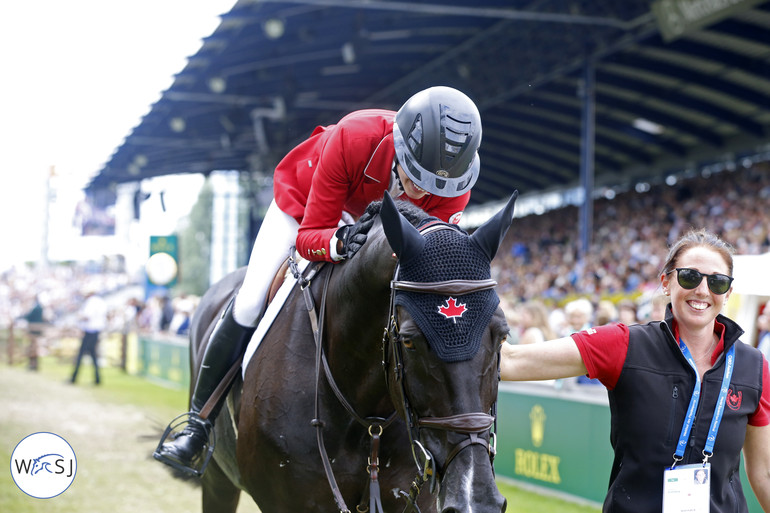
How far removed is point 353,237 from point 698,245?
4.15 ft

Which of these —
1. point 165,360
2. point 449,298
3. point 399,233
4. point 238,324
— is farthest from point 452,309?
point 165,360

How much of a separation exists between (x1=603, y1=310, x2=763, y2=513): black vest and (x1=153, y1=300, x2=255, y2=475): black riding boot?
163cm

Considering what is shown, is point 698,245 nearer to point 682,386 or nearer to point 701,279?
point 701,279

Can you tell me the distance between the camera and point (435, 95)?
2.69 meters

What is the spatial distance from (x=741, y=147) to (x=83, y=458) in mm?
18754

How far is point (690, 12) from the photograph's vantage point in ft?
37.8

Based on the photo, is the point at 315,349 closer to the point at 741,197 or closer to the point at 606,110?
the point at 741,197

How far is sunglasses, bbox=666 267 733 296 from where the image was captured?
2699 millimetres

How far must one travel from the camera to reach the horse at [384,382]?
6.82ft

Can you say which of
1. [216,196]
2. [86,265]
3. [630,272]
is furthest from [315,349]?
[86,265]

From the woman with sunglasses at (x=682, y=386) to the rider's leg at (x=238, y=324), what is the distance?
1.13 m

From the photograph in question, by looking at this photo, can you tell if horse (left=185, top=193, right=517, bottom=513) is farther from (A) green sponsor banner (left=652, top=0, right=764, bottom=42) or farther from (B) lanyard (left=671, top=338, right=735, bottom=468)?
(A) green sponsor banner (left=652, top=0, right=764, bottom=42)

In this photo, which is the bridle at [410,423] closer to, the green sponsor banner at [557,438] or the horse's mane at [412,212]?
the horse's mane at [412,212]

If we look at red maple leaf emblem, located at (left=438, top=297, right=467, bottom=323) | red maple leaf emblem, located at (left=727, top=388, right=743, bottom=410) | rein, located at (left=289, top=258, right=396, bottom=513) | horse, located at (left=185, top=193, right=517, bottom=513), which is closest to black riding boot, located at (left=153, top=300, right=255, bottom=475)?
horse, located at (left=185, top=193, right=517, bottom=513)
